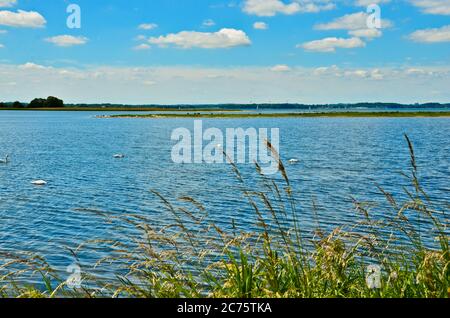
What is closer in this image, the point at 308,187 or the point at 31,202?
the point at 31,202

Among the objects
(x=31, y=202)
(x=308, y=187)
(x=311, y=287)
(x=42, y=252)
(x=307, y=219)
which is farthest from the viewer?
(x=308, y=187)

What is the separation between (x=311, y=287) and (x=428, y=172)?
37139 mm

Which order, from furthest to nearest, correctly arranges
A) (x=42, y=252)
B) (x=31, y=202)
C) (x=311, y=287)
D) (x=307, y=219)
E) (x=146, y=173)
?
(x=146, y=173)
(x=31, y=202)
(x=307, y=219)
(x=42, y=252)
(x=311, y=287)

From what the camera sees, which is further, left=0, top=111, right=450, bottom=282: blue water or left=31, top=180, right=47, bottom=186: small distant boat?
left=31, top=180, right=47, bottom=186: small distant boat

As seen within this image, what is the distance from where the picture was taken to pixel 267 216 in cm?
2303

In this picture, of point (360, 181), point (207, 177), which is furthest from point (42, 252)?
Result: point (360, 181)

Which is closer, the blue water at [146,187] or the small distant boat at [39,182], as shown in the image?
the blue water at [146,187]

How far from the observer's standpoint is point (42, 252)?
18828 millimetres

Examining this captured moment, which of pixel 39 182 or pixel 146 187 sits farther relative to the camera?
pixel 39 182
